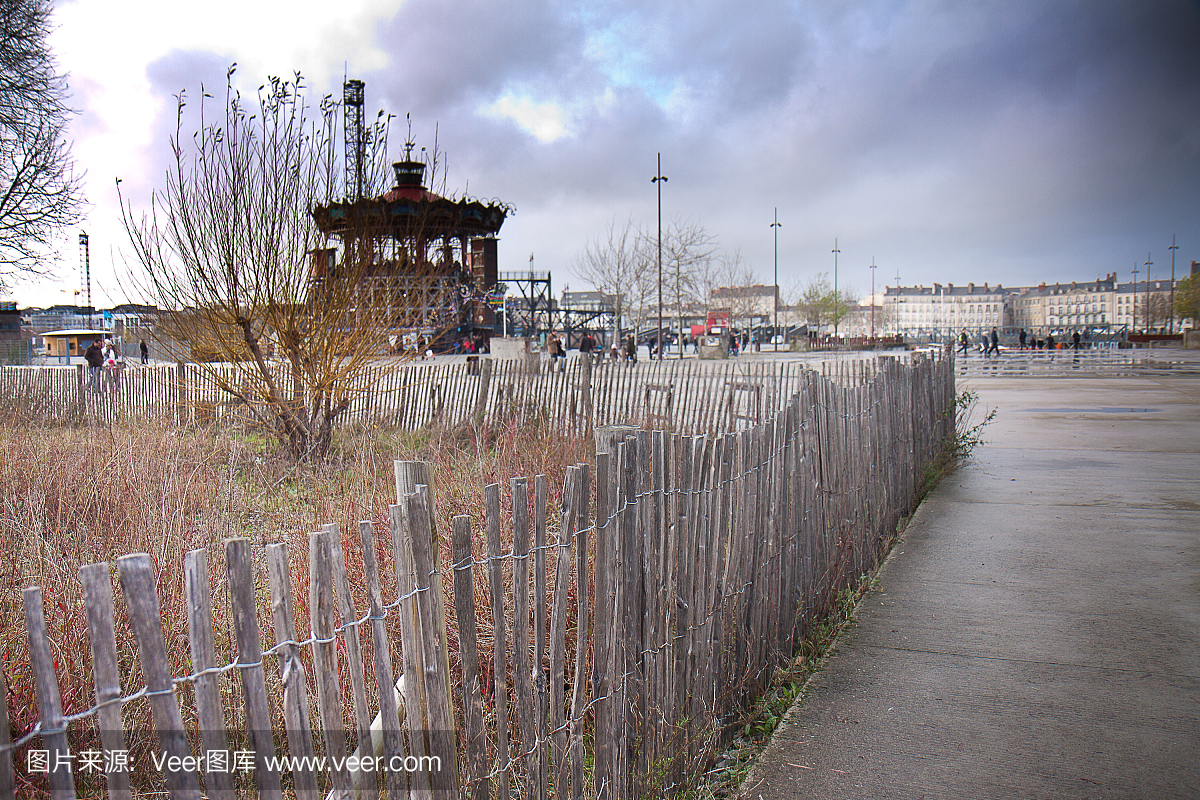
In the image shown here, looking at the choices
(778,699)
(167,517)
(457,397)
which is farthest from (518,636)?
(457,397)

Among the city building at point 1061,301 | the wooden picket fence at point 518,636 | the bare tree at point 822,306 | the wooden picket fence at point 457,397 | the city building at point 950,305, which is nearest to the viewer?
the wooden picket fence at point 518,636

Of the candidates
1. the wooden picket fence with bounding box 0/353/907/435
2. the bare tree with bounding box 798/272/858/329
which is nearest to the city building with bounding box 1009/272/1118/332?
the bare tree with bounding box 798/272/858/329

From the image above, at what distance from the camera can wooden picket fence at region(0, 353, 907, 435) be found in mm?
9742

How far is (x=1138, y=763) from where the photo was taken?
282cm

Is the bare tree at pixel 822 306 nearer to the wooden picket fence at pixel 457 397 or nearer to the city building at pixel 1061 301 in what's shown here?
the wooden picket fence at pixel 457 397

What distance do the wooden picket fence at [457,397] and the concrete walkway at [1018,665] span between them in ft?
12.7

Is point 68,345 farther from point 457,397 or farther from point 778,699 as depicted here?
point 778,699

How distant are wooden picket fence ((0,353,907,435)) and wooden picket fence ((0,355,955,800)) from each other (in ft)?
16.7

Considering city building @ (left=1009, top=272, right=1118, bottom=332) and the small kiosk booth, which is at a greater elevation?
city building @ (left=1009, top=272, right=1118, bottom=332)

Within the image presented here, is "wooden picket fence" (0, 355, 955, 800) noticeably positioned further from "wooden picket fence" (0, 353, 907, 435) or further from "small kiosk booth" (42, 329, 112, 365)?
"small kiosk booth" (42, 329, 112, 365)

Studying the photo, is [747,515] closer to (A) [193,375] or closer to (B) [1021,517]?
(B) [1021,517]

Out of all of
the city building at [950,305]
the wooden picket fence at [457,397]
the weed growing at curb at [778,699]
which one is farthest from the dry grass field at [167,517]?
the city building at [950,305]

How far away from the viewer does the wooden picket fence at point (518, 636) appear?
1302 millimetres

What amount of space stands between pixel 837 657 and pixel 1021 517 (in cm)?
347
